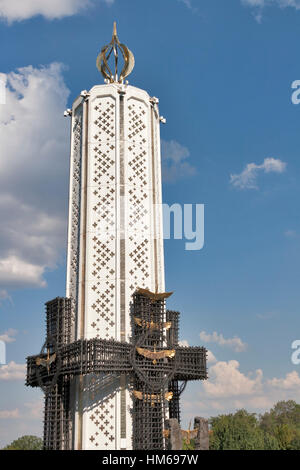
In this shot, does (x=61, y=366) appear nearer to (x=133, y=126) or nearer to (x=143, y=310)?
(x=143, y=310)

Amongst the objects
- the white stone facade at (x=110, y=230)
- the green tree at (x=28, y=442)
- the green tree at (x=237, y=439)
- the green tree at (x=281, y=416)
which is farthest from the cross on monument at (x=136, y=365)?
the green tree at (x=281, y=416)

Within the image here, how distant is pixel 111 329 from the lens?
3341 cm

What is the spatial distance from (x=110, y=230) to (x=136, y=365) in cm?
833

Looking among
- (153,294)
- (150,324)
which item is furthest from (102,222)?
(150,324)

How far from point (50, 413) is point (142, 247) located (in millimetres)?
11041

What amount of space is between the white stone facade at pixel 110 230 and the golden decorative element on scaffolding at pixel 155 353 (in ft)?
5.25

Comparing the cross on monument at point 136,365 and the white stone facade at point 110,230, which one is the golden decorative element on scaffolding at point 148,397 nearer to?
the cross on monument at point 136,365

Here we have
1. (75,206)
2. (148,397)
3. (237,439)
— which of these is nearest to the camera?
(148,397)

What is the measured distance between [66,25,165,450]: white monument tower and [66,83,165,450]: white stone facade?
0.19 ft

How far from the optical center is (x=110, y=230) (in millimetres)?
35188

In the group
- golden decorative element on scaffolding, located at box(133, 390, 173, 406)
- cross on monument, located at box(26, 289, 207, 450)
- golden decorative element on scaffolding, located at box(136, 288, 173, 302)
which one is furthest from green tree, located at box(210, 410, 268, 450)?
golden decorative element on scaffolding, located at box(136, 288, 173, 302)

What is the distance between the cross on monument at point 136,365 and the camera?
31297 millimetres

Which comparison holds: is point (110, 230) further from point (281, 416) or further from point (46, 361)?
point (281, 416)
